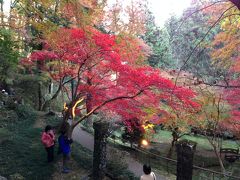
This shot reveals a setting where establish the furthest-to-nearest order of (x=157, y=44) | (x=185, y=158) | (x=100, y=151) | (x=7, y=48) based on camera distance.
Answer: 1. (x=157, y=44)
2. (x=7, y=48)
3. (x=100, y=151)
4. (x=185, y=158)

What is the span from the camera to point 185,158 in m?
7.87

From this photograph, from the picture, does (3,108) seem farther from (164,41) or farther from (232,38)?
(164,41)

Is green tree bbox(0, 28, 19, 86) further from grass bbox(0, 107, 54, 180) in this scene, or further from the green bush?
the green bush

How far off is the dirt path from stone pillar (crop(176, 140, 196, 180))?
3.58 metres

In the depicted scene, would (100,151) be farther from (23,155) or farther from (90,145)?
(90,145)

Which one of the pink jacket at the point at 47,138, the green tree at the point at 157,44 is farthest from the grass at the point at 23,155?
the green tree at the point at 157,44

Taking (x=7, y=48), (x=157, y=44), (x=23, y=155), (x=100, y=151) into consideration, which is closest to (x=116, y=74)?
(x=100, y=151)

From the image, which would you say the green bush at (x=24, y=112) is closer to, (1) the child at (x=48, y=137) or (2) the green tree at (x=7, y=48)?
(2) the green tree at (x=7, y=48)

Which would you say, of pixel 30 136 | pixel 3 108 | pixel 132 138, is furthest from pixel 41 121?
pixel 132 138

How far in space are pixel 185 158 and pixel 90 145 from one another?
7729 millimetres

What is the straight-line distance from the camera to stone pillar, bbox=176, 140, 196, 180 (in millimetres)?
7746

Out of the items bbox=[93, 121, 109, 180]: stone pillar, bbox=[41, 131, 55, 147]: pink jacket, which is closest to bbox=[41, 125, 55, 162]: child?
bbox=[41, 131, 55, 147]: pink jacket

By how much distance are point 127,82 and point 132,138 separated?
7501 millimetres

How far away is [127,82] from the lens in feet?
35.4
